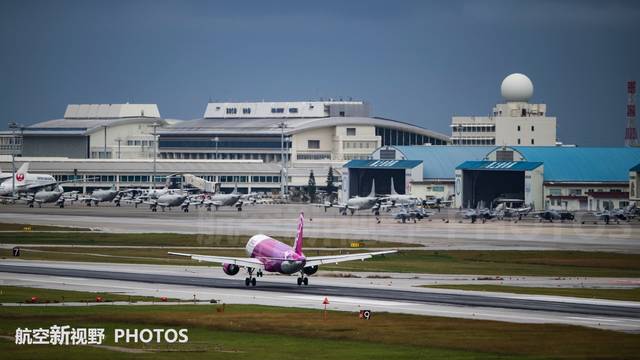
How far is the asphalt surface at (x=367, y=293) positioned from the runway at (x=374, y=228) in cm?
4163

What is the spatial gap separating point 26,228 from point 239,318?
299 feet

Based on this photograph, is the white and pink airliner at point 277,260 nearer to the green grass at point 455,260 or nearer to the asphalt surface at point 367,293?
the asphalt surface at point 367,293

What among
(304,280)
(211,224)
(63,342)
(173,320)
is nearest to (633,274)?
(304,280)

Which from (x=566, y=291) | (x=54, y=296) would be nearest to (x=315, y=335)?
(x=54, y=296)

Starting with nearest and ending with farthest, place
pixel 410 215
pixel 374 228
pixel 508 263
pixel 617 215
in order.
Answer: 1. pixel 508 263
2. pixel 374 228
3. pixel 617 215
4. pixel 410 215

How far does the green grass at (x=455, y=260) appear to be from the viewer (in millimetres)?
99625

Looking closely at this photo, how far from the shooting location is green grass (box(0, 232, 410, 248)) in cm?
12681

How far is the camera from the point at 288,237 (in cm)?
13138

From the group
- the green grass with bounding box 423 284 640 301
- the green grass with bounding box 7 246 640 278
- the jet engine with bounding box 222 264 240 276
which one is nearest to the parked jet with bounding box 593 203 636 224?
the green grass with bounding box 7 246 640 278

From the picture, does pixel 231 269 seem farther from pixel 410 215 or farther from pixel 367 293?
pixel 410 215

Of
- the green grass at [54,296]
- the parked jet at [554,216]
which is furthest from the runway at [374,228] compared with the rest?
the green grass at [54,296]

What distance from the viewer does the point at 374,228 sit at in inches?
6171

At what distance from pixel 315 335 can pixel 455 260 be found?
51495 millimetres

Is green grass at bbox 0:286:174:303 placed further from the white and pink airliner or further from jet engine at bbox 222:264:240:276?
jet engine at bbox 222:264:240:276
